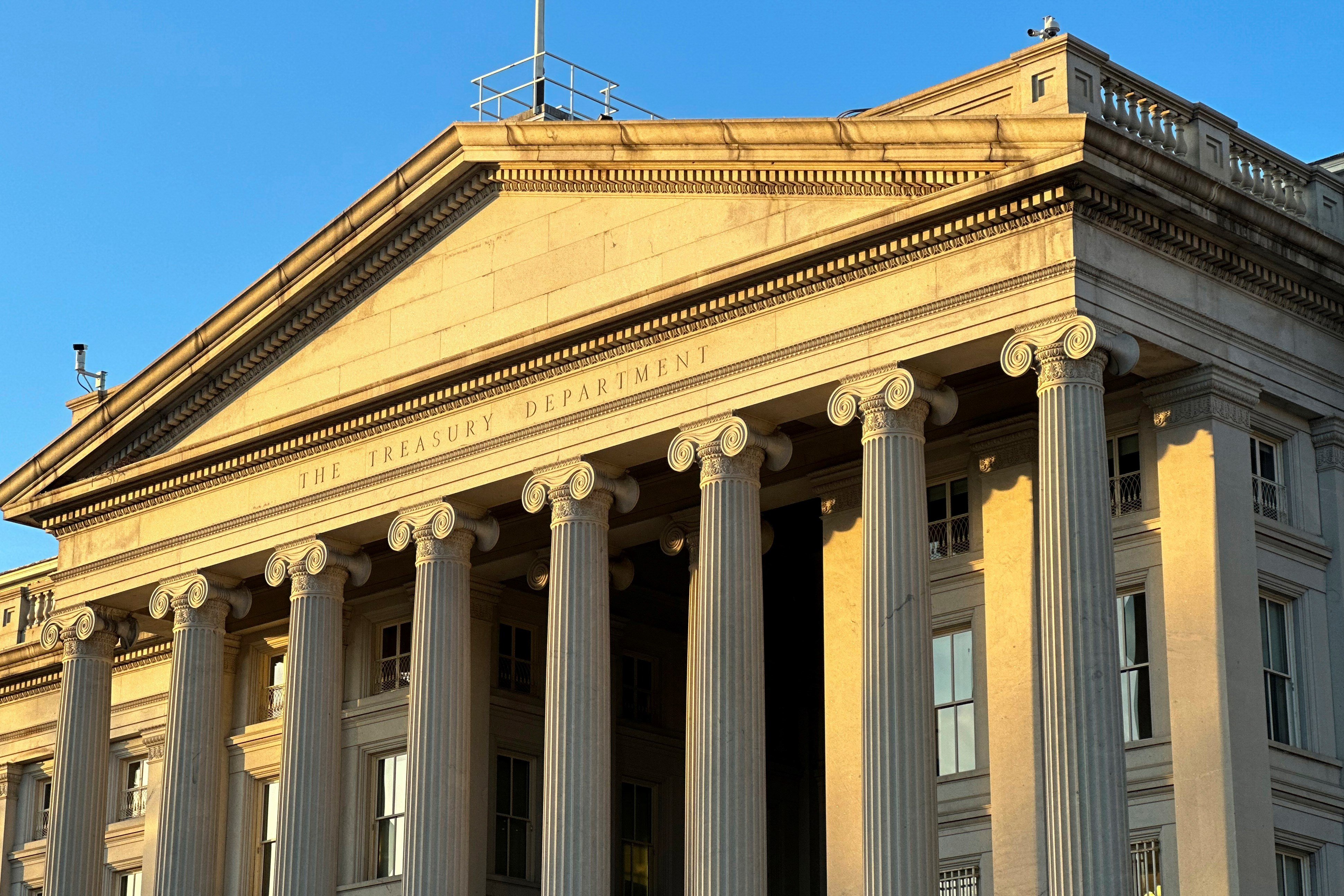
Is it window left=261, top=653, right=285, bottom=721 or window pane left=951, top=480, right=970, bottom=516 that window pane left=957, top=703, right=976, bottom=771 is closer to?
window pane left=951, top=480, right=970, bottom=516

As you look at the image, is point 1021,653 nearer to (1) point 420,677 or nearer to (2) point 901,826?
(2) point 901,826

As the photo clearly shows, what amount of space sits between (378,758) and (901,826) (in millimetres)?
15097

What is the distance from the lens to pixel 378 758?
4328 centimetres

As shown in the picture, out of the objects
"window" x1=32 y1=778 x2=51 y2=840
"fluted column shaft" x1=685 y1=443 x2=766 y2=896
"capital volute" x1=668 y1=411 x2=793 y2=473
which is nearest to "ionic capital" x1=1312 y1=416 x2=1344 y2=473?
"capital volute" x1=668 y1=411 x2=793 y2=473

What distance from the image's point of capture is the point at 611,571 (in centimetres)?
4116

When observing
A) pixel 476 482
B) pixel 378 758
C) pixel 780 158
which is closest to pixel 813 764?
pixel 378 758

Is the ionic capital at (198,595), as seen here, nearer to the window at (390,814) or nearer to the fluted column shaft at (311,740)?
the fluted column shaft at (311,740)

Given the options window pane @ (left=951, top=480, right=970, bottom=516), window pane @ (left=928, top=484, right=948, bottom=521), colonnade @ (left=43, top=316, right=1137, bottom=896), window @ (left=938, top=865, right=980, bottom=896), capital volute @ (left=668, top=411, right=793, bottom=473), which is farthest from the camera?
window pane @ (left=928, top=484, right=948, bottom=521)

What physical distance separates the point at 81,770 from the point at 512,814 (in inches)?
318

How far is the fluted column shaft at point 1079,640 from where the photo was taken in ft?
94.4

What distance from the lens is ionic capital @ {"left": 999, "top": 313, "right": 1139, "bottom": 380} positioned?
3059 centimetres

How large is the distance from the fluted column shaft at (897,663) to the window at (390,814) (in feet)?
42.7

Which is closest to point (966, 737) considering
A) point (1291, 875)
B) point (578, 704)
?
point (1291, 875)

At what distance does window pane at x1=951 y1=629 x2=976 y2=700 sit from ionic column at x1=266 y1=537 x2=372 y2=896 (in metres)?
11.3
